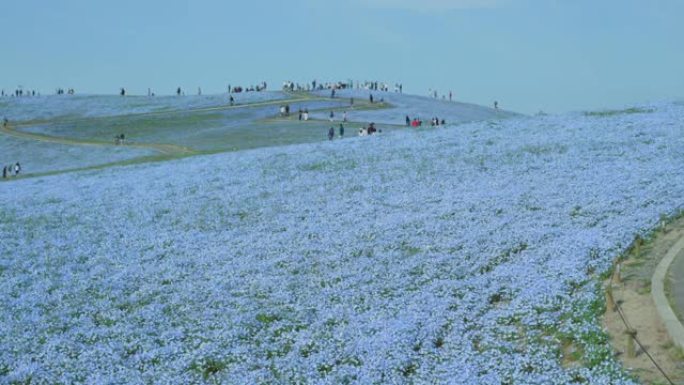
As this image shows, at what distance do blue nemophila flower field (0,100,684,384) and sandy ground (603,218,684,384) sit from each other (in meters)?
0.39

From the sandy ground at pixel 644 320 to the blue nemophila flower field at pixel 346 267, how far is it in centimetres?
39

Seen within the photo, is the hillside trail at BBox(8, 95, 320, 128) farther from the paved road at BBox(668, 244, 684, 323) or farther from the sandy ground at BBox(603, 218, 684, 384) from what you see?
the paved road at BBox(668, 244, 684, 323)

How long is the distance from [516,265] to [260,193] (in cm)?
1375

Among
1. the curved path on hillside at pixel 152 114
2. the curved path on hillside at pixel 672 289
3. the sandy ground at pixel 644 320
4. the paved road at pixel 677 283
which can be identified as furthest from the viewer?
the curved path on hillside at pixel 152 114

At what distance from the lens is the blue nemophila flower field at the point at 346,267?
47.2 ft

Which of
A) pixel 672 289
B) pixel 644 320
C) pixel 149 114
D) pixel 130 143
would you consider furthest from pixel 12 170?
pixel 644 320

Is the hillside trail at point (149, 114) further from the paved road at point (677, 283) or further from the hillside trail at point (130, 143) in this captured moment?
the paved road at point (677, 283)

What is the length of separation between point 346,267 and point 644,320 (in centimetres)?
803

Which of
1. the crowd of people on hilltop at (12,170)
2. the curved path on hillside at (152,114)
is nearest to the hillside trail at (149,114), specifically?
the curved path on hillside at (152,114)

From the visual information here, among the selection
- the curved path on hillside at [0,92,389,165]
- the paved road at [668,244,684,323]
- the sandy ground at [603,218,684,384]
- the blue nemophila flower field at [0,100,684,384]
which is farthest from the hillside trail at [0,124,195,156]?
the paved road at [668,244,684,323]

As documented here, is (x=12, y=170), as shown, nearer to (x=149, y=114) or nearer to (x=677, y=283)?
(x=149, y=114)

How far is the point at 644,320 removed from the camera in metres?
13.6

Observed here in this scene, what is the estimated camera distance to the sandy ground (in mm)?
11891

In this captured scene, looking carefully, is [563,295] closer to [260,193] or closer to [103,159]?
[260,193]
